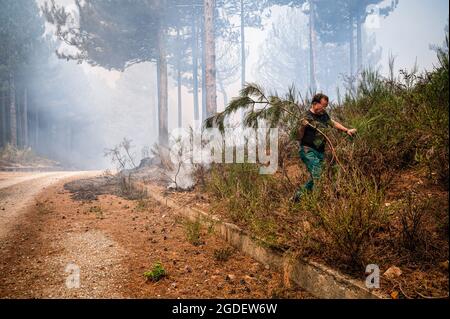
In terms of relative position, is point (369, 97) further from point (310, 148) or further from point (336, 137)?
point (310, 148)

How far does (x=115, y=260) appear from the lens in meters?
3.76

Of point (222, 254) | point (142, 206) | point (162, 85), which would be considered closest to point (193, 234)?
point (222, 254)

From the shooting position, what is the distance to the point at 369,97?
5578 mm

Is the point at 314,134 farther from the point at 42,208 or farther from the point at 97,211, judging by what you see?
the point at 42,208

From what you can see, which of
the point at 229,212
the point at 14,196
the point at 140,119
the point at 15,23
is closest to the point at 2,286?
the point at 229,212

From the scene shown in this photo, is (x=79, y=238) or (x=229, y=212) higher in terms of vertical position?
(x=229, y=212)

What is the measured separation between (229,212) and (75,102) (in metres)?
39.4

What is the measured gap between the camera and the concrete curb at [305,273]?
2297 millimetres

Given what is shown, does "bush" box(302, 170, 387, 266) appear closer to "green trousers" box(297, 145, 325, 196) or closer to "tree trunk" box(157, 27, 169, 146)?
"green trousers" box(297, 145, 325, 196)

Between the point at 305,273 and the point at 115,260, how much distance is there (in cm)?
252

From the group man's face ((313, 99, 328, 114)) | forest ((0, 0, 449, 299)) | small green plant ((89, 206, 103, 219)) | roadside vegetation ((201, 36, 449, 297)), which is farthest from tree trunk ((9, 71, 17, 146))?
man's face ((313, 99, 328, 114))

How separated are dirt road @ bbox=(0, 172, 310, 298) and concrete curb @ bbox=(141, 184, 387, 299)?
0.11 metres

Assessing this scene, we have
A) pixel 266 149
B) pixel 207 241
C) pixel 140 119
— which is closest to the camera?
pixel 207 241

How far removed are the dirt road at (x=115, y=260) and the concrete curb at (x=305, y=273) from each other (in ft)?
0.37
